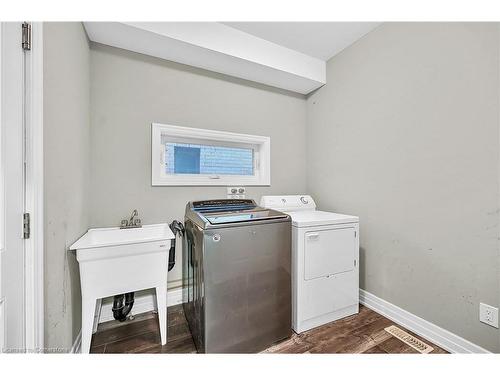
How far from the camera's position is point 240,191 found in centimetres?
221

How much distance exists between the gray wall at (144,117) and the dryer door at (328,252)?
0.93 meters

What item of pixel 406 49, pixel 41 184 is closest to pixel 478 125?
pixel 406 49

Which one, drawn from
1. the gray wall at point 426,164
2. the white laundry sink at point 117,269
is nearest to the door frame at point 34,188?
the white laundry sink at point 117,269

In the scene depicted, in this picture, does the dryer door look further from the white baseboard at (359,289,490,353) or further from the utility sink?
the utility sink

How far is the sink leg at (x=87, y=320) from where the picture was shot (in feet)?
3.91

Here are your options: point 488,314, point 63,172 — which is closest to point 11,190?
point 63,172

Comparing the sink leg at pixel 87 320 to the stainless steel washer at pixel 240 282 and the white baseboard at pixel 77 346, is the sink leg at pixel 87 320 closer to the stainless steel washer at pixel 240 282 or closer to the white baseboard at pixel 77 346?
the white baseboard at pixel 77 346

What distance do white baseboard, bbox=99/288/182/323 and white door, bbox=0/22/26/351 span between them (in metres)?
0.84

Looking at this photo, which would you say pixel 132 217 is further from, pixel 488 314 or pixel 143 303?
pixel 488 314

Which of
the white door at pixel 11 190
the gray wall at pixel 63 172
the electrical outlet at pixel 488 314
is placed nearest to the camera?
the white door at pixel 11 190

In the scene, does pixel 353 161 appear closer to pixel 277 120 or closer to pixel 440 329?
pixel 277 120

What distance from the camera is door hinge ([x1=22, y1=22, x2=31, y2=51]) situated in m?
0.89

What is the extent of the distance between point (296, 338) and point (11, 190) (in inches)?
72.9
